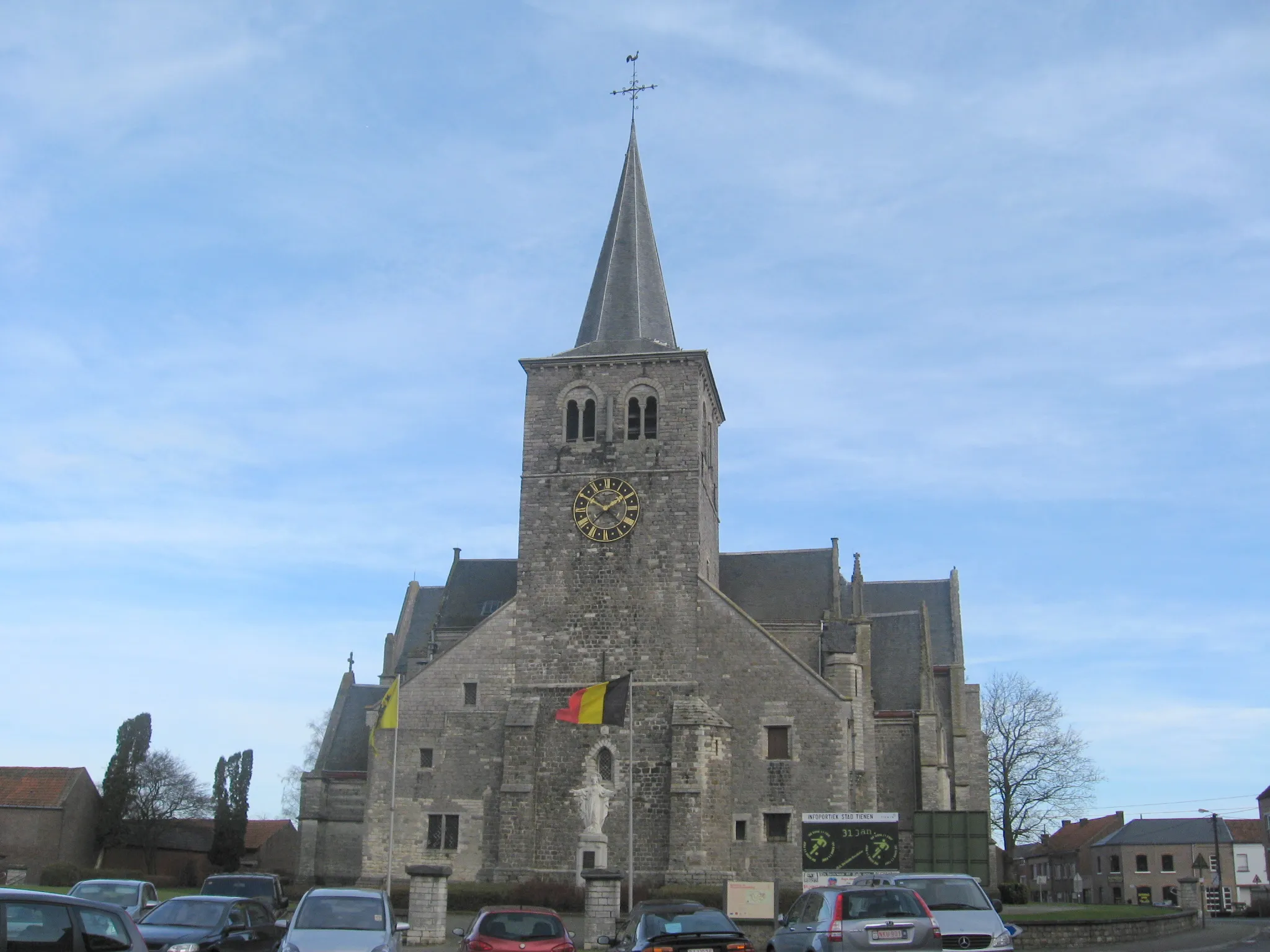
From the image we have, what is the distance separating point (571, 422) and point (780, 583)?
1071 centimetres

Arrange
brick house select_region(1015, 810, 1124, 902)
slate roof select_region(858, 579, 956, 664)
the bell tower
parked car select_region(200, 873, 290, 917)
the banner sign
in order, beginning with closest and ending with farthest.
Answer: parked car select_region(200, 873, 290, 917) → the banner sign → the bell tower → slate roof select_region(858, 579, 956, 664) → brick house select_region(1015, 810, 1124, 902)

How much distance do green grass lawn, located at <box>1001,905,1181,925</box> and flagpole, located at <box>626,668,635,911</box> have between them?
1002 centimetres

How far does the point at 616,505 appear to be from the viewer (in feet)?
135

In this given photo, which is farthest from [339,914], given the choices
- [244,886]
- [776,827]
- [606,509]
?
[606,509]

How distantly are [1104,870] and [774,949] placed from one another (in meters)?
72.2

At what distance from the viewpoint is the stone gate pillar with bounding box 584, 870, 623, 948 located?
88.8 ft

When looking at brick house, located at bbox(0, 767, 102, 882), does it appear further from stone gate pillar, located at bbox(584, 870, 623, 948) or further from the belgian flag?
stone gate pillar, located at bbox(584, 870, 623, 948)

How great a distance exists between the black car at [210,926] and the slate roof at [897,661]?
97.1ft

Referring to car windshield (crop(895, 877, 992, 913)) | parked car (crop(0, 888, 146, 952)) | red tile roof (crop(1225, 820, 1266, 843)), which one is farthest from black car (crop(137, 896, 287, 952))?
red tile roof (crop(1225, 820, 1266, 843))

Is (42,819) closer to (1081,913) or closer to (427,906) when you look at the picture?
(427,906)

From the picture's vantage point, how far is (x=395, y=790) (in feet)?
130

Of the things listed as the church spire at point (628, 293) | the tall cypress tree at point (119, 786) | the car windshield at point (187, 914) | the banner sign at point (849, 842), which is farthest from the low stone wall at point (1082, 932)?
the tall cypress tree at point (119, 786)

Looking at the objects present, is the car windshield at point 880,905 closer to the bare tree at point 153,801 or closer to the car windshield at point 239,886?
the car windshield at point 239,886

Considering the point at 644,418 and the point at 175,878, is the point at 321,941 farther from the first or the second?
the point at 175,878
